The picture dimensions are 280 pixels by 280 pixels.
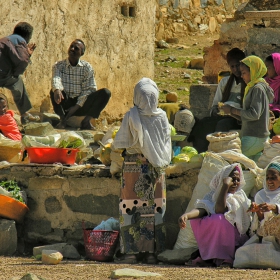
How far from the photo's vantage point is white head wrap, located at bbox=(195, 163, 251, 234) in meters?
7.75

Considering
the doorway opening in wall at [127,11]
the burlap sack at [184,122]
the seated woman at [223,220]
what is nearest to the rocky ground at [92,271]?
the seated woman at [223,220]

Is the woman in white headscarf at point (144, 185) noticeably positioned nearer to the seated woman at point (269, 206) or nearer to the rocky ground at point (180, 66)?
the seated woman at point (269, 206)

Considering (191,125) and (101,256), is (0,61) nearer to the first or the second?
(191,125)

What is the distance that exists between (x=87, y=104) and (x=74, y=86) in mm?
352

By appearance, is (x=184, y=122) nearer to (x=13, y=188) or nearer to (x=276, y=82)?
(x=276, y=82)

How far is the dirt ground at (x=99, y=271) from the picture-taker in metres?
7.06

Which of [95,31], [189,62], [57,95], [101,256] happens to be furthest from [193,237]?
[189,62]

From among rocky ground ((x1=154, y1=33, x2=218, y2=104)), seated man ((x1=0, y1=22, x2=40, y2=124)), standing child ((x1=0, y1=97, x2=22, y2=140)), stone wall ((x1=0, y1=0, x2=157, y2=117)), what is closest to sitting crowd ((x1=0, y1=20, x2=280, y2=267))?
standing child ((x1=0, y1=97, x2=22, y2=140))

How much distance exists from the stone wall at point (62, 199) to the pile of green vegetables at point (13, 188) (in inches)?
3.8

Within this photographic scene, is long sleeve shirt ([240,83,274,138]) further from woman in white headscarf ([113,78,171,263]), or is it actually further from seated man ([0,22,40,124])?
seated man ([0,22,40,124])

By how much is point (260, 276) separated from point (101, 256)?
1.76 metres

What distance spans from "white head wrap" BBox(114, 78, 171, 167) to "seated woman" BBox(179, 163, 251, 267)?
563mm

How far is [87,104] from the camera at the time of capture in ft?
41.5

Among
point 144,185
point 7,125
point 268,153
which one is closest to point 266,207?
point 268,153
